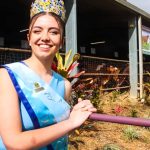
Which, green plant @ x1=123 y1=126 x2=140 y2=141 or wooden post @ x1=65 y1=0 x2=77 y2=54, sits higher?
wooden post @ x1=65 y1=0 x2=77 y2=54

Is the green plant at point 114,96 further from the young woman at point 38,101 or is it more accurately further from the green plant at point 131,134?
the young woman at point 38,101

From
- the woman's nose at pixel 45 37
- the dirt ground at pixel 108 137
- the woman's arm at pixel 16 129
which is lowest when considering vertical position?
the dirt ground at pixel 108 137

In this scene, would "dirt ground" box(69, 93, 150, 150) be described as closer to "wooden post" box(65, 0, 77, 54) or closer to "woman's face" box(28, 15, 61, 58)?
"wooden post" box(65, 0, 77, 54)

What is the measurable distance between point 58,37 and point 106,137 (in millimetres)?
5645

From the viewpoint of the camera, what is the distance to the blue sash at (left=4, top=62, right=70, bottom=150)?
5.52 feet

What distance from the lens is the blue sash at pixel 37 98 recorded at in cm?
168

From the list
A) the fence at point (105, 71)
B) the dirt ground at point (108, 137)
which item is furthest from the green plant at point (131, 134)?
the fence at point (105, 71)

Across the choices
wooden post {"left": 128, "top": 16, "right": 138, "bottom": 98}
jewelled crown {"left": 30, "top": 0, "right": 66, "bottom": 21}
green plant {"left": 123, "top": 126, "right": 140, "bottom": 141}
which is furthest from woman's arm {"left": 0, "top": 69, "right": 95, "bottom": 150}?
wooden post {"left": 128, "top": 16, "right": 138, "bottom": 98}

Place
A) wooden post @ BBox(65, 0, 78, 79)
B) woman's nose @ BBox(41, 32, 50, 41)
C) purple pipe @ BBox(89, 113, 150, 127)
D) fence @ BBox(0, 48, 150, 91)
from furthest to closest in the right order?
1. fence @ BBox(0, 48, 150, 91)
2. wooden post @ BBox(65, 0, 78, 79)
3. woman's nose @ BBox(41, 32, 50, 41)
4. purple pipe @ BBox(89, 113, 150, 127)

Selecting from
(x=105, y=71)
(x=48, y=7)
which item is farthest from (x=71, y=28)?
(x=48, y=7)

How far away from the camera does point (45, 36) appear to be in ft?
5.93

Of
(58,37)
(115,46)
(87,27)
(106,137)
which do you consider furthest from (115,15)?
(58,37)

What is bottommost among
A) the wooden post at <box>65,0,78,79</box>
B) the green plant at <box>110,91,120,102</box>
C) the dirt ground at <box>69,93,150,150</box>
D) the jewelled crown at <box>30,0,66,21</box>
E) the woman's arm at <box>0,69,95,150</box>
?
the dirt ground at <box>69,93,150,150</box>

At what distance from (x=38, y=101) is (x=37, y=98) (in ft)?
0.05
